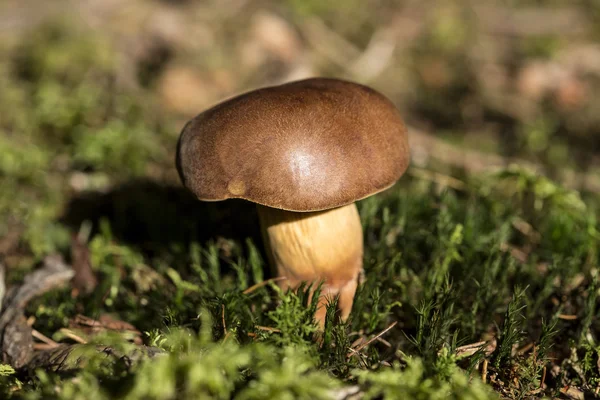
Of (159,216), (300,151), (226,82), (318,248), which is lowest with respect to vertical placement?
(159,216)

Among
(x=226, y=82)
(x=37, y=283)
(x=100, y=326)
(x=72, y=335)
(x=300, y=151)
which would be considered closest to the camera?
(x=300, y=151)

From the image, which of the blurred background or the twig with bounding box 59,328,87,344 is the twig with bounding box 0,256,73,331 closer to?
the blurred background

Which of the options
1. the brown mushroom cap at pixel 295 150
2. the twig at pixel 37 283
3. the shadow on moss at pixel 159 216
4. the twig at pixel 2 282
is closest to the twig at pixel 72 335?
the twig at pixel 37 283

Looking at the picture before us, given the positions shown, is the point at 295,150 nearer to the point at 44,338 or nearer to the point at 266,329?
the point at 266,329

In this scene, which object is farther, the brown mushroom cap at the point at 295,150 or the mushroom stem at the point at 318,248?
the mushroom stem at the point at 318,248

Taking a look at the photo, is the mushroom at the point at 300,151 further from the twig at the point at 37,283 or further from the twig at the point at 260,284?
the twig at the point at 37,283

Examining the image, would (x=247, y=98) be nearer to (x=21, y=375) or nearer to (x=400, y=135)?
(x=400, y=135)

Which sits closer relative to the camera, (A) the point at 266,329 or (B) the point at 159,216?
(A) the point at 266,329

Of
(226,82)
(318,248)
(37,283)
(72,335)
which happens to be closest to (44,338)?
(72,335)
